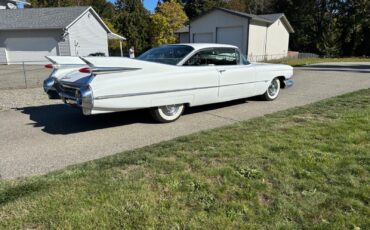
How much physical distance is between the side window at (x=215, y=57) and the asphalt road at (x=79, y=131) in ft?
3.75

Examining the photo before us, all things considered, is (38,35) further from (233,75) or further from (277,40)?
(233,75)

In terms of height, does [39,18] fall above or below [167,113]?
above

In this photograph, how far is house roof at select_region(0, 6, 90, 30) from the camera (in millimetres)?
25638

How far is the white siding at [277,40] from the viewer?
104 ft

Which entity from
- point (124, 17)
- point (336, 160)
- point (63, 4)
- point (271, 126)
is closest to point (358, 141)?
point (336, 160)

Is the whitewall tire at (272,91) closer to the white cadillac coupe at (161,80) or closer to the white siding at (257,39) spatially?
the white cadillac coupe at (161,80)

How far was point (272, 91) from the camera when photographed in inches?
329

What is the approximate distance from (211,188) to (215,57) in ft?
12.9

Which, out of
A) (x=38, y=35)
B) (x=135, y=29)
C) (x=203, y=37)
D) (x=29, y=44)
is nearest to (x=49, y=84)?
(x=38, y=35)

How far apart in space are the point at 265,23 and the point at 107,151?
93.1 feet

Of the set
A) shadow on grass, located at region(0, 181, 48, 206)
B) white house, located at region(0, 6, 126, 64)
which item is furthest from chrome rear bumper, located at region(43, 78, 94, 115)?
white house, located at region(0, 6, 126, 64)

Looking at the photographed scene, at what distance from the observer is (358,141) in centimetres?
460

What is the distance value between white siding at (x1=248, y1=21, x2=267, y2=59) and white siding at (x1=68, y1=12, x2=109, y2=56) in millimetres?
14369

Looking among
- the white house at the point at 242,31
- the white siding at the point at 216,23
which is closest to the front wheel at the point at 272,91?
the white house at the point at 242,31
